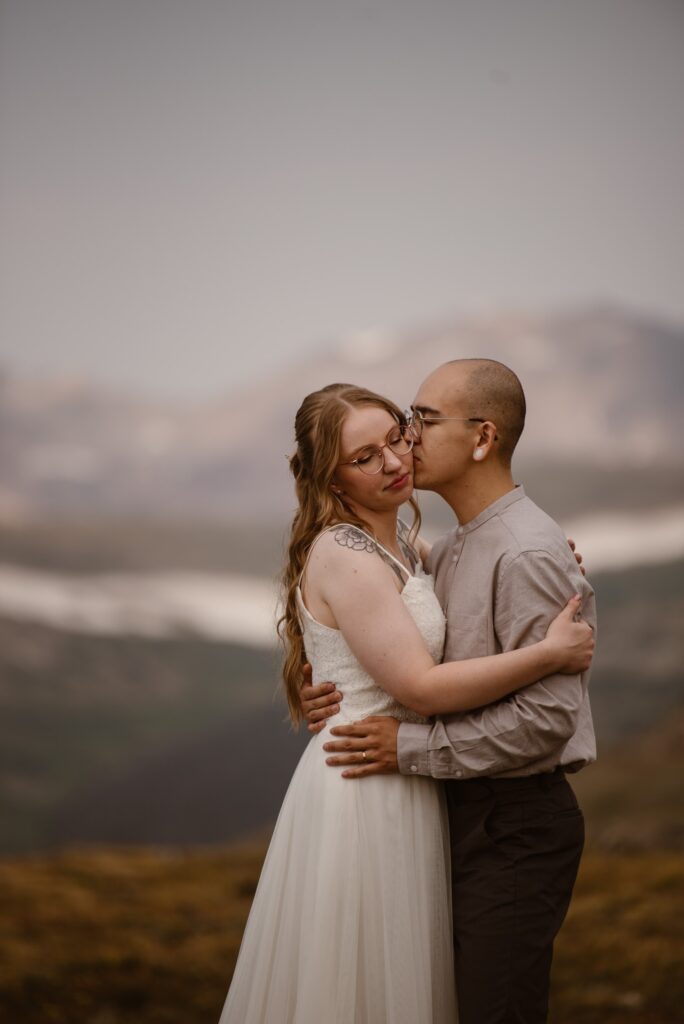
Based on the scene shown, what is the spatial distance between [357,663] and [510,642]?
1.08ft

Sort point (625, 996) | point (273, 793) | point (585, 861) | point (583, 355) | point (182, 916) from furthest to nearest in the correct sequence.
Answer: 1. point (583, 355)
2. point (273, 793)
3. point (585, 861)
4. point (182, 916)
5. point (625, 996)

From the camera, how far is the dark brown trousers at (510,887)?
2.20 meters

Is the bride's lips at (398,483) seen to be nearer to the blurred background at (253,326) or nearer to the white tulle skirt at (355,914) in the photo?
the white tulle skirt at (355,914)

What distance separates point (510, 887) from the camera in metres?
2.23

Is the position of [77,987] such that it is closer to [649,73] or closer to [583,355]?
[583,355]

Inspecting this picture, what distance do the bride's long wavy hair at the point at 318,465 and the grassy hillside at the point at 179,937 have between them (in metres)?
2.49

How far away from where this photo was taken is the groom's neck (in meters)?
2.37

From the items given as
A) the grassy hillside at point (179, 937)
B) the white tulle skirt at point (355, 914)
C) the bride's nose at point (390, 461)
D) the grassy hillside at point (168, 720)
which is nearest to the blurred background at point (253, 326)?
the grassy hillside at point (168, 720)

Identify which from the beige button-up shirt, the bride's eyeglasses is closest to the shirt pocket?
the beige button-up shirt

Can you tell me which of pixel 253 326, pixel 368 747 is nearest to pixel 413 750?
pixel 368 747

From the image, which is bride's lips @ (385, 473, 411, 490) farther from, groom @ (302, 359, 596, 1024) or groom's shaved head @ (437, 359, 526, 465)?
groom's shaved head @ (437, 359, 526, 465)

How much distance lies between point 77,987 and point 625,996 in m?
2.09

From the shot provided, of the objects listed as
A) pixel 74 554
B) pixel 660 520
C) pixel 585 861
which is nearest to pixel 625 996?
pixel 585 861

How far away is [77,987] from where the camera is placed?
4.34 metres
